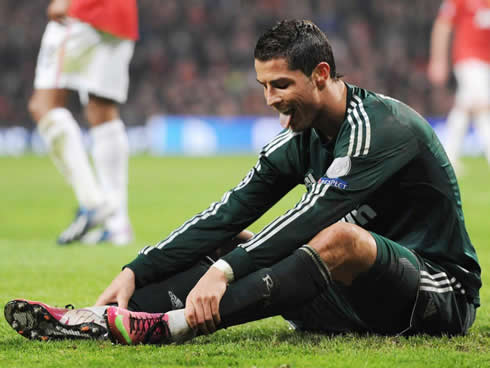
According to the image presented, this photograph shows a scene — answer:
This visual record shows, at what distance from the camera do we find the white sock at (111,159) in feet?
19.4

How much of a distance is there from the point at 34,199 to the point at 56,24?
11.0ft

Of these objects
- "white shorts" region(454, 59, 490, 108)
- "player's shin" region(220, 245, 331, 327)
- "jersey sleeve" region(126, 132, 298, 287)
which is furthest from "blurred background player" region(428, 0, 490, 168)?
"player's shin" region(220, 245, 331, 327)

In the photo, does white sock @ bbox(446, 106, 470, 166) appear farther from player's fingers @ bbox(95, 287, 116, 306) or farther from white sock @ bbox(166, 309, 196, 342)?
white sock @ bbox(166, 309, 196, 342)

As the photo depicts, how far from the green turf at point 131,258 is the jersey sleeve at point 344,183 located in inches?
12.0

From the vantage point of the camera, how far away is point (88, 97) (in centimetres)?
601

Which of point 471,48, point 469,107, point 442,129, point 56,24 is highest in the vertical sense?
point 56,24

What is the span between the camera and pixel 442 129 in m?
17.5

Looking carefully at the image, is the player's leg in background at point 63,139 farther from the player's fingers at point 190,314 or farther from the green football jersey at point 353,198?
the player's fingers at point 190,314

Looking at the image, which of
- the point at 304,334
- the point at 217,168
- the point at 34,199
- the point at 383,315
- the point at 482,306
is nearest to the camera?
the point at 383,315

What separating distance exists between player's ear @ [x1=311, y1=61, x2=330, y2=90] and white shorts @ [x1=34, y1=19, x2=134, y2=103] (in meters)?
3.30

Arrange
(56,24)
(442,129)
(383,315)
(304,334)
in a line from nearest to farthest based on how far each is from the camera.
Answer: (383,315)
(304,334)
(56,24)
(442,129)

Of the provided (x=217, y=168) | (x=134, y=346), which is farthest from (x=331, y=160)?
(x=217, y=168)

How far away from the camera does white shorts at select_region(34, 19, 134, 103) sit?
5844 mm

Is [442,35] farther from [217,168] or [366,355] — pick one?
[366,355]
